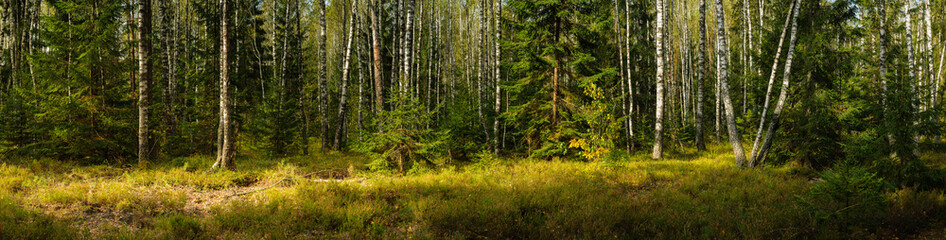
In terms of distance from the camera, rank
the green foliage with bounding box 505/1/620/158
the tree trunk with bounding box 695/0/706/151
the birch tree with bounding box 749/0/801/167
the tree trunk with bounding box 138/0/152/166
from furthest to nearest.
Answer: the tree trunk with bounding box 695/0/706/151
the green foliage with bounding box 505/1/620/158
the tree trunk with bounding box 138/0/152/166
the birch tree with bounding box 749/0/801/167

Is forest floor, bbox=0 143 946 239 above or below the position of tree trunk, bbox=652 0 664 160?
below

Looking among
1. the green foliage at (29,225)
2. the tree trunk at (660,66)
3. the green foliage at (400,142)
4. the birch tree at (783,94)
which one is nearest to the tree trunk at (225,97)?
the green foliage at (400,142)

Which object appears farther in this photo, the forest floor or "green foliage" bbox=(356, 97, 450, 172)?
"green foliage" bbox=(356, 97, 450, 172)

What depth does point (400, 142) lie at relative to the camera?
996 centimetres

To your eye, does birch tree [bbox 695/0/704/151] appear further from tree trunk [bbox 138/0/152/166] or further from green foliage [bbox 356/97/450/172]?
tree trunk [bbox 138/0/152/166]

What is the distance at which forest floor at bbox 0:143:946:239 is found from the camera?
5328mm

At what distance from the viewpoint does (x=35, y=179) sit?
8258 millimetres

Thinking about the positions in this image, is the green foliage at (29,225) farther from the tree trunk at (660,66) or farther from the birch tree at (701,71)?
the birch tree at (701,71)

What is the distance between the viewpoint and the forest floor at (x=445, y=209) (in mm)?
5328

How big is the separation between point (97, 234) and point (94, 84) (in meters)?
9.79

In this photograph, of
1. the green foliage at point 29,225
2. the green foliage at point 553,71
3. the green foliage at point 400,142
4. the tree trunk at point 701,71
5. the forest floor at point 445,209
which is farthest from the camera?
the tree trunk at point 701,71

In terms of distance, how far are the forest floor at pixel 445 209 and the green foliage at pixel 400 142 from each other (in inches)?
46.0

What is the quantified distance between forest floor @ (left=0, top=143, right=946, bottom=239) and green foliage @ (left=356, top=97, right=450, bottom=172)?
3.84 ft

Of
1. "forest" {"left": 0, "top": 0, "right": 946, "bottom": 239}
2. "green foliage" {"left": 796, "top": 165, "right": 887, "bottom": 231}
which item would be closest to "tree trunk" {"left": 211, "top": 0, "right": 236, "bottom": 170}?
"forest" {"left": 0, "top": 0, "right": 946, "bottom": 239}
